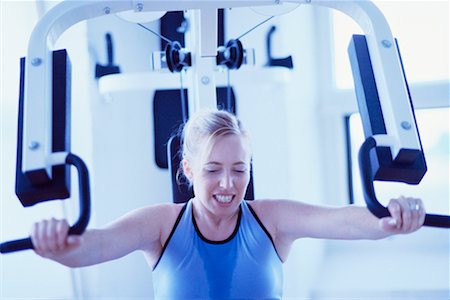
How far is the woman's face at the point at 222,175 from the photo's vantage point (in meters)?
1.56

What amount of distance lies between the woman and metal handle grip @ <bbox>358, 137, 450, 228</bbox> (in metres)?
0.25

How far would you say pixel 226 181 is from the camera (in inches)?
60.7

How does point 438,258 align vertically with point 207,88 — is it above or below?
below

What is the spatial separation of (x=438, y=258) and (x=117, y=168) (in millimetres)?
1605

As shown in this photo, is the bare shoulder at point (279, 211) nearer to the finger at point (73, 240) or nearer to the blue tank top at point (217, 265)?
the blue tank top at point (217, 265)

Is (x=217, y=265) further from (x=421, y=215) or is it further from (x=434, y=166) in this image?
(x=434, y=166)

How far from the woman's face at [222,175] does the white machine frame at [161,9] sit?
1.22 feet

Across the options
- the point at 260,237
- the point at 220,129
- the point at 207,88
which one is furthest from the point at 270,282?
the point at 207,88

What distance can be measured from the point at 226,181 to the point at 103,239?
1.12ft

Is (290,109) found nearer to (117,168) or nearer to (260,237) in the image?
(117,168)

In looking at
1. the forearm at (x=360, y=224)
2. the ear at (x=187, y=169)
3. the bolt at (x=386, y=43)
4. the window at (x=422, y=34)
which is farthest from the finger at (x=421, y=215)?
the window at (x=422, y=34)

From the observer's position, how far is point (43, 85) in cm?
132

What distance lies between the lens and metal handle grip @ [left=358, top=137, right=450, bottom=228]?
1.21 meters

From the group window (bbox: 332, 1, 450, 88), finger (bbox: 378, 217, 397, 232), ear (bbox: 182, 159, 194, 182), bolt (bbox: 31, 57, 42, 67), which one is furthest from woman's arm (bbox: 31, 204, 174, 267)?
window (bbox: 332, 1, 450, 88)
